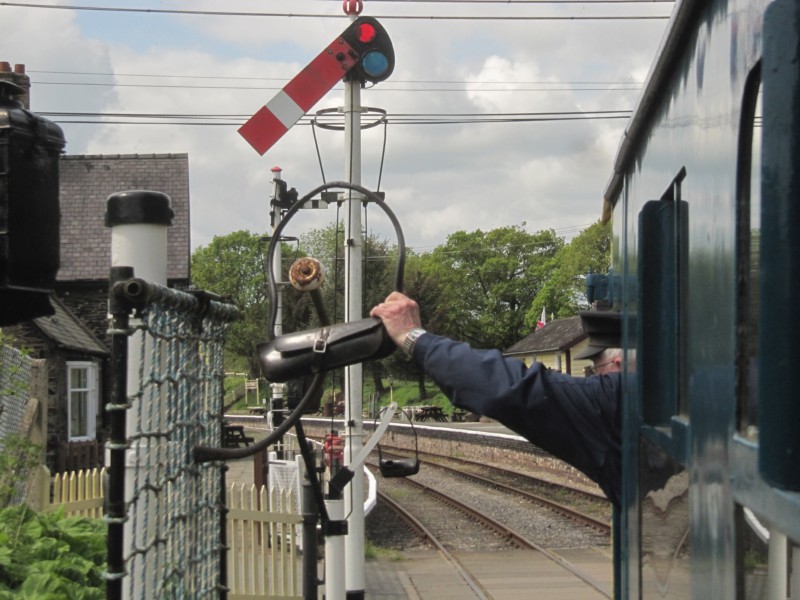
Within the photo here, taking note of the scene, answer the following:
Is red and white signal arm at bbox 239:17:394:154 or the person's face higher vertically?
red and white signal arm at bbox 239:17:394:154

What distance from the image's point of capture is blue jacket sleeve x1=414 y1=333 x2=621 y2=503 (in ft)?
8.18

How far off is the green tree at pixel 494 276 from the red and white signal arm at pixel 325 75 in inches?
2928

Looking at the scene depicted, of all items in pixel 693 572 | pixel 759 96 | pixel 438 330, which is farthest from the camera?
pixel 438 330

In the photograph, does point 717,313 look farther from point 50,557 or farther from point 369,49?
point 369,49

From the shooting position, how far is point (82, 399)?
23297 mm

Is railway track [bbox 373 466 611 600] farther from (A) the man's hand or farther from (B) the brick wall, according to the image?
(A) the man's hand

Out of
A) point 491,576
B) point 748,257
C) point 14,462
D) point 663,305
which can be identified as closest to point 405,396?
point 491,576

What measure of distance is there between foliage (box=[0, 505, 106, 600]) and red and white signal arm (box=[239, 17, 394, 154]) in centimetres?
195

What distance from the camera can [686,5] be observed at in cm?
184

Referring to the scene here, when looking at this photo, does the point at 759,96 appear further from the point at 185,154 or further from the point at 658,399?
the point at 185,154

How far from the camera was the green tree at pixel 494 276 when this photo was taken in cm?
8362

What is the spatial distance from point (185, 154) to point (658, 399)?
26069mm

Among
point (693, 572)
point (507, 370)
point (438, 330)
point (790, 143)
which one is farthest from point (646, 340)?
point (438, 330)

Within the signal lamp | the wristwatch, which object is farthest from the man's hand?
the signal lamp
